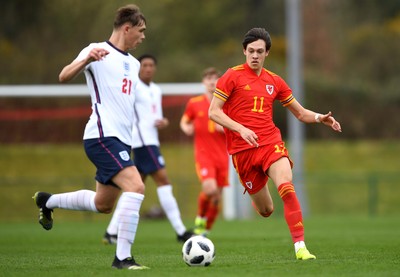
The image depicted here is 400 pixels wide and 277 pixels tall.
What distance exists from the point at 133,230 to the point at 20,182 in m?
15.6

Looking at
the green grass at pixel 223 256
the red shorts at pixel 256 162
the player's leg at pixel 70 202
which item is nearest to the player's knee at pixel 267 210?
the red shorts at pixel 256 162

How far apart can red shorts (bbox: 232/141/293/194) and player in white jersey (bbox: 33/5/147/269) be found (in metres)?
1.50

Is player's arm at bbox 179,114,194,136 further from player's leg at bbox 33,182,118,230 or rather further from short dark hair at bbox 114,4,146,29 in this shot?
short dark hair at bbox 114,4,146,29

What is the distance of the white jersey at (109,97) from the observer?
27.2 feet

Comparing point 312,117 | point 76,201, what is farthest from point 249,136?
point 76,201

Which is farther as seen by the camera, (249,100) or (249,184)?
(249,184)

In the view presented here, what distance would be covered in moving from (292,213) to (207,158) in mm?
5033

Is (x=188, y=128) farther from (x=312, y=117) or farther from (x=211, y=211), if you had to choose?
(x=312, y=117)

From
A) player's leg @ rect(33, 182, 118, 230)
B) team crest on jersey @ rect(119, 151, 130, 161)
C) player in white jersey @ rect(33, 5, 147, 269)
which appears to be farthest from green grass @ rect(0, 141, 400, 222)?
team crest on jersey @ rect(119, 151, 130, 161)

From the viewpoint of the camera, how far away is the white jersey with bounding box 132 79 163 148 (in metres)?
12.9

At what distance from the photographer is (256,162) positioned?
9.27 metres

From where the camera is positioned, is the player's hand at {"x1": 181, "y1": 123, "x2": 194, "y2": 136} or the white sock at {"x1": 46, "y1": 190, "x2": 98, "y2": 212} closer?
the white sock at {"x1": 46, "y1": 190, "x2": 98, "y2": 212}

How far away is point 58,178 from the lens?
81.4 feet

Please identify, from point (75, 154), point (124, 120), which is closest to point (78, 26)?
point (75, 154)
